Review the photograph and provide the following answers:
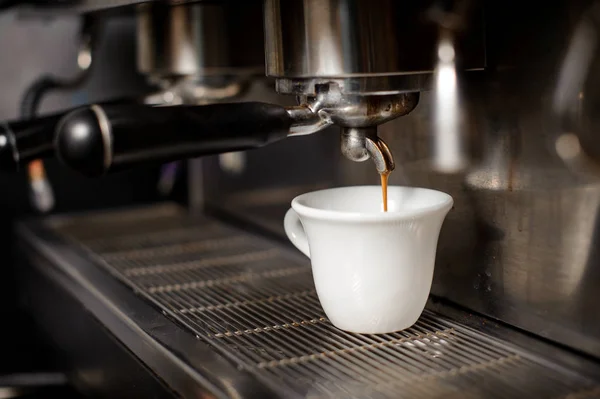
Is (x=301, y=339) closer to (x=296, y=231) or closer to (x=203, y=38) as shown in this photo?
(x=296, y=231)

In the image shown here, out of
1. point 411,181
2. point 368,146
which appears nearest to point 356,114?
point 368,146

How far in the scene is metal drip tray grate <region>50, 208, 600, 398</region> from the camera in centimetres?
55

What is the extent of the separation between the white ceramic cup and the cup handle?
2cm

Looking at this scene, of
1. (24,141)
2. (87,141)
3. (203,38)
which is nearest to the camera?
(87,141)

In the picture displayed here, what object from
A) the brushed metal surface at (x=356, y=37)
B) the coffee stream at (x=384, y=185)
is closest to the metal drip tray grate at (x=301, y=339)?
the coffee stream at (x=384, y=185)

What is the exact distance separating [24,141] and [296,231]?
0.26 meters

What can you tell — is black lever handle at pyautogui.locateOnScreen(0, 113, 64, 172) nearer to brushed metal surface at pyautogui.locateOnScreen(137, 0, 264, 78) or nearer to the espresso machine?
the espresso machine

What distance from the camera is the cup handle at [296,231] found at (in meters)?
0.69

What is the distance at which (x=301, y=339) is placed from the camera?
66 centimetres

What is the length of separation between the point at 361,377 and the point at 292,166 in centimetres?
A: 50

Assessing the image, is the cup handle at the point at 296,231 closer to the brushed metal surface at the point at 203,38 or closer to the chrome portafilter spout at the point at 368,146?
the chrome portafilter spout at the point at 368,146

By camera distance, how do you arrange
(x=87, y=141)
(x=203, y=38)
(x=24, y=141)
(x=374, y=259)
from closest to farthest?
(x=87, y=141), (x=374, y=259), (x=24, y=141), (x=203, y=38)

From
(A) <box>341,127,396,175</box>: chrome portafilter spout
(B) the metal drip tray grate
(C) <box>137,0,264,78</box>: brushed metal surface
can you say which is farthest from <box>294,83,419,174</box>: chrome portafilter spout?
(C) <box>137,0,264,78</box>: brushed metal surface

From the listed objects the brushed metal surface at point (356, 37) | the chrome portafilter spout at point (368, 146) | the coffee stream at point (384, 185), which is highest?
the brushed metal surface at point (356, 37)
